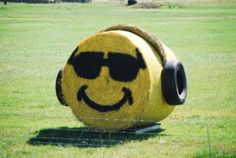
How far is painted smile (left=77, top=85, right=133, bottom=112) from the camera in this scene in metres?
12.2

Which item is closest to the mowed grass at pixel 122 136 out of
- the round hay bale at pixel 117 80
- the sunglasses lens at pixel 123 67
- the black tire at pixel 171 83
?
the round hay bale at pixel 117 80

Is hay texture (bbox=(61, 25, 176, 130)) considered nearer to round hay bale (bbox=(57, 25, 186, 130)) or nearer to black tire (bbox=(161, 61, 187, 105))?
round hay bale (bbox=(57, 25, 186, 130))

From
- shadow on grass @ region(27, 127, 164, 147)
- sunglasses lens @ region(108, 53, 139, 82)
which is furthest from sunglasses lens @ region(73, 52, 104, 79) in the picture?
shadow on grass @ region(27, 127, 164, 147)

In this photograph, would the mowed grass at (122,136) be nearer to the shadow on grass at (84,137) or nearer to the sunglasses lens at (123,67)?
the shadow on grass at (84,137)

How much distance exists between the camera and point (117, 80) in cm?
1238

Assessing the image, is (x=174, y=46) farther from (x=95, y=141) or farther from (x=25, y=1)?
(x=25, y=1)

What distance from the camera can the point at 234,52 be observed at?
30.4 m

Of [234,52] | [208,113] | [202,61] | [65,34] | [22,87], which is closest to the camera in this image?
[208,113]

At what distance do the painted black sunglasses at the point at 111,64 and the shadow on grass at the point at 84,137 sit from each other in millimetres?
1064

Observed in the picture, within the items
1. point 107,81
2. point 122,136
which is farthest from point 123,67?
point 122,136

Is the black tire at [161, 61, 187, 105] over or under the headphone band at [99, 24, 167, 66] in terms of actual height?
under

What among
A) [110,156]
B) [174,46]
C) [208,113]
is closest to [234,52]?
[174,46]

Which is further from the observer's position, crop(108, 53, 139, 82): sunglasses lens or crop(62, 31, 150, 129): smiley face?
crop(108, 53, 139, 82): sunglasses lens

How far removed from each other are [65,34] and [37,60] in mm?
16918
